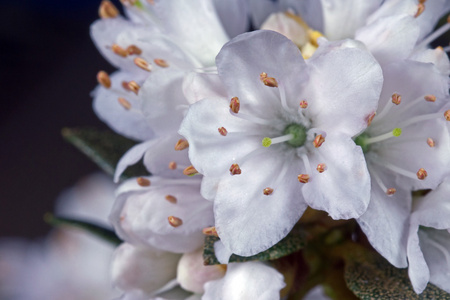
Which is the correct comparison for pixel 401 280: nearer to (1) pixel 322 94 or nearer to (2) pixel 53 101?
(1) pixel 322 94

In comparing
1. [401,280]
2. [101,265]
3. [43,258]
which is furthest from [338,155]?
[43,258]

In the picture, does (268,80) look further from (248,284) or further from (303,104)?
(248,284)

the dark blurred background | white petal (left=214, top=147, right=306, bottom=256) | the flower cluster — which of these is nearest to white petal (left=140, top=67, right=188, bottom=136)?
the flower cluster

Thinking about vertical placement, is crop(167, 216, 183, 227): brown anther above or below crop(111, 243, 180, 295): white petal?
above

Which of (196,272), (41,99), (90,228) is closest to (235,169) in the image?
(196,272)

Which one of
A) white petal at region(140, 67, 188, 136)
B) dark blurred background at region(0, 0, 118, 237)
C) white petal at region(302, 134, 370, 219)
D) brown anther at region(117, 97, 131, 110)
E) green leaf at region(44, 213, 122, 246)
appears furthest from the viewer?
dark blurred background at region(0, 0, 118, 237)

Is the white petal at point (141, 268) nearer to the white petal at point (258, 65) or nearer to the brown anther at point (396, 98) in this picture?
the white petal at point (258, 65)

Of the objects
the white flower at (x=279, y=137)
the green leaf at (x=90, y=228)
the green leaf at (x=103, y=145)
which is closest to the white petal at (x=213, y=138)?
the white flower at (x=279, y=137)

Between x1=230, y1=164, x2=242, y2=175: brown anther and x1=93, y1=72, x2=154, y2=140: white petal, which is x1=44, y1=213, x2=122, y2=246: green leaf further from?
x1=230, y1=164, x2=242, y2=175: brown anther
